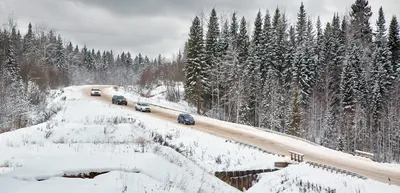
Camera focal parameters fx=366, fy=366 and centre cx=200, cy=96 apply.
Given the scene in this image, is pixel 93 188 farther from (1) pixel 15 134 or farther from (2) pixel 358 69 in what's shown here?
(2) pixel 358 69

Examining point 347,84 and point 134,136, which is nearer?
point 134,136

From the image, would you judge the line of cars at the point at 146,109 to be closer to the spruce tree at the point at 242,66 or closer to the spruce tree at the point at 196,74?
the spruce tree at the point at 196,74

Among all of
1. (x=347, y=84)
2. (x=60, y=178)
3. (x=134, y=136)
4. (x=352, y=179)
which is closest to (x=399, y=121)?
(x=347, y=84)

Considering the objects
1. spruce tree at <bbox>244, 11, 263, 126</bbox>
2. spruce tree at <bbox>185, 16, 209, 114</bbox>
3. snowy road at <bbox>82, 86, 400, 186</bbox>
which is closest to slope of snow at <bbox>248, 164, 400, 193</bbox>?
snowy road at <bbox>82, 86, 400, 186</bbox>

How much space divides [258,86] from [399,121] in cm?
2132

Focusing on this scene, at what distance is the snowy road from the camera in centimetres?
2034

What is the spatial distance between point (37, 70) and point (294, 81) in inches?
1807

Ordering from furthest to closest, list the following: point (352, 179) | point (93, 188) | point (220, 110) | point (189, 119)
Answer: point (220, 110), point (189, 119), point (352, 179), point (93, 188)

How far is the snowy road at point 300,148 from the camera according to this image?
2034 centimetres

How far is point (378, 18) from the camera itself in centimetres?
7275

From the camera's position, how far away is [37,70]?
66500 mm

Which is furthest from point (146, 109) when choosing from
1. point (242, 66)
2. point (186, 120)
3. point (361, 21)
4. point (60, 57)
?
point (60, 57)

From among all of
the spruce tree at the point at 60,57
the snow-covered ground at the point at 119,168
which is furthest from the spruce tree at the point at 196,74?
the spruce tree at the point at 60,57

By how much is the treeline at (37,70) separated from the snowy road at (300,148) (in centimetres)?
1687
